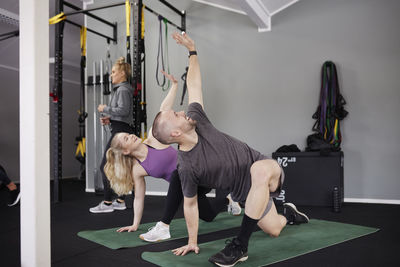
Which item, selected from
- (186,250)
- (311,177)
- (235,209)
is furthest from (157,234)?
(311,177)

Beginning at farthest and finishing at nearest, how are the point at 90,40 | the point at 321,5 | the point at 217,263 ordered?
the point at 90,40 → the point at 321,5 → the point at 217,263

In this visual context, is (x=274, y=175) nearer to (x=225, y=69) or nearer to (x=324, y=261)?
(x=324, y=261)

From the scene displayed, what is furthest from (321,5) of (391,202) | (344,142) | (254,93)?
(391,202)

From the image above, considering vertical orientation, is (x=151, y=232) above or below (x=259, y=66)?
below

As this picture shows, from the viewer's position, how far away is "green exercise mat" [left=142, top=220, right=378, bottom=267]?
1.87m

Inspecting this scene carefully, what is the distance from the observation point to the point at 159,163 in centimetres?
256

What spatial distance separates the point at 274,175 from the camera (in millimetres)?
1903

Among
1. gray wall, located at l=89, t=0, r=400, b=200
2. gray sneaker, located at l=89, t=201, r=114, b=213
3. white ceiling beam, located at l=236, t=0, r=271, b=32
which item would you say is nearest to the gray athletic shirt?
gray sneaker, located at l=89, t=201, r=114, b=213

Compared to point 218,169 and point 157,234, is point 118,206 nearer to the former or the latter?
point 157,234

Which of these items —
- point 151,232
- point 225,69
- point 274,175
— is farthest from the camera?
point 225,69

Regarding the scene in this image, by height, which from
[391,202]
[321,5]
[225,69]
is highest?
[321,5]

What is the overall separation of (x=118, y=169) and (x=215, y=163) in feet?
3.22

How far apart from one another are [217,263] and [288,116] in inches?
116

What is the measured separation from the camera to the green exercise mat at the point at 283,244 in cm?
187
